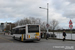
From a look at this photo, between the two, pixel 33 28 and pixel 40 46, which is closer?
pixel 40 46

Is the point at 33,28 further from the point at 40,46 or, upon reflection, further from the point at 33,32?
the point at 40,46

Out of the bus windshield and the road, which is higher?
the bus windshield

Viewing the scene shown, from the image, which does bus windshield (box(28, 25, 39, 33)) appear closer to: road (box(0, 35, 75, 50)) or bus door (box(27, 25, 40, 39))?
bus door (box(27, 25, 40, 39))

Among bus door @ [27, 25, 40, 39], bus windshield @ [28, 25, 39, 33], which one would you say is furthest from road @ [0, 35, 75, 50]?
bus windshield @ [28, 25, 39, 33]

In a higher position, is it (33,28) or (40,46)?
(33,28)

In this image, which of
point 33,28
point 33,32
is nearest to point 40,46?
point 33,32

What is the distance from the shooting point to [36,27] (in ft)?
60.2

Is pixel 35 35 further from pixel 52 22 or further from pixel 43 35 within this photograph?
pixel 52 22

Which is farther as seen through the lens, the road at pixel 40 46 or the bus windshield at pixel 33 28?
the bus windshield at pixel 33 28

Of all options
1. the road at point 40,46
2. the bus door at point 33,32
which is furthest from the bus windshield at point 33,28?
the road at point 40,46

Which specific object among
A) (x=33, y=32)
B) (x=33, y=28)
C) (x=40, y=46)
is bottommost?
(x=40, y=46)

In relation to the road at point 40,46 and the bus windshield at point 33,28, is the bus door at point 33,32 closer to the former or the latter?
the bus windshield at point 33,28

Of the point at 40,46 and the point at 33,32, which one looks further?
the point at 33,32

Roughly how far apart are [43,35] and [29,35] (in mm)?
13151
